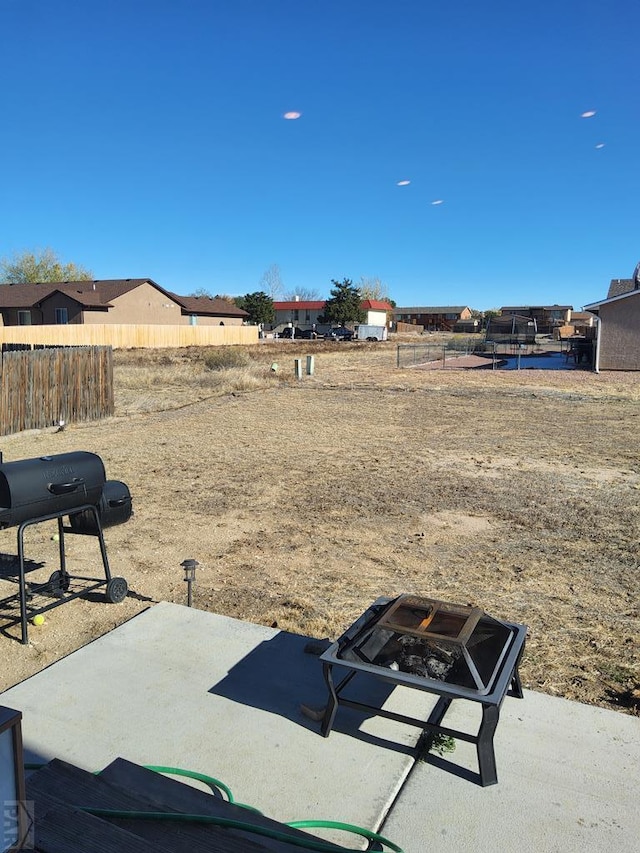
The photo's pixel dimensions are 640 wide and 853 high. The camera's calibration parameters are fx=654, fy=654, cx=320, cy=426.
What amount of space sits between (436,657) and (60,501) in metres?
2.70

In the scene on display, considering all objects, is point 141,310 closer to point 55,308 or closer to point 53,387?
point 55,308

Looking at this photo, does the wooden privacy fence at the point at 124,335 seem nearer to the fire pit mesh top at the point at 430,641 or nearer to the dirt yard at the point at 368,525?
the dirt yard at the point at 368,525

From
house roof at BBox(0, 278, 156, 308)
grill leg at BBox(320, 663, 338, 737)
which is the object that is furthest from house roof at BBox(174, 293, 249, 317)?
grill leg at BBox(320, 663, 338, 737)

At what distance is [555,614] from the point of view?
16.6 feet

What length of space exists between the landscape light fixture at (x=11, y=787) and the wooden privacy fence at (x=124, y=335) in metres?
38.2

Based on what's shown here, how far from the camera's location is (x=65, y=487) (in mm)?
4453

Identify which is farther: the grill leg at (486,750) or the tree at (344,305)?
the tree at (344,305)

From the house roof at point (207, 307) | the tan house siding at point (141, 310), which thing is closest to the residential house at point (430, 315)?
the house roof at point (207, 307)

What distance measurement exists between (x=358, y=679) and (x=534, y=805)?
4.18 ft

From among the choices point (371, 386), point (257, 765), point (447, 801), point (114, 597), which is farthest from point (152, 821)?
point (371, 386)

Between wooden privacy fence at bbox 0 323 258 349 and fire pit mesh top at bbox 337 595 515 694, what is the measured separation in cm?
3712

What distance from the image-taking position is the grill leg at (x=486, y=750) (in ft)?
9.39

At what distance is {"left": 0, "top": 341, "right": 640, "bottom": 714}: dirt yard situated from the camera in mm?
4805

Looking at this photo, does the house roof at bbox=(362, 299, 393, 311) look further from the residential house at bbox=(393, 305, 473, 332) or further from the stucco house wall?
the stucco house wall
